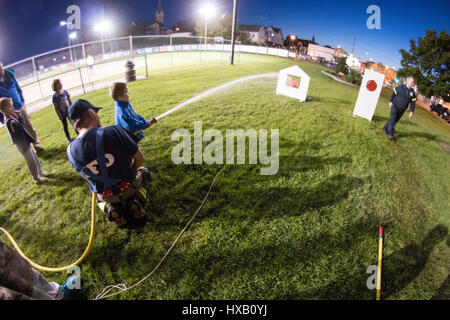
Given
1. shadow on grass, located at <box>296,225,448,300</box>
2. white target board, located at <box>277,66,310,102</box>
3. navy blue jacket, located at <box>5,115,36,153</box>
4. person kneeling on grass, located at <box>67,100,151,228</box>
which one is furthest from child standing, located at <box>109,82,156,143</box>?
white target board, located at <box>277,66,310,102</box>

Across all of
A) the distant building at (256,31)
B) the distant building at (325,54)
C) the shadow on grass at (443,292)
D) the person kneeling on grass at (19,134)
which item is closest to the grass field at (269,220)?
the shadow on grass at (443,292)

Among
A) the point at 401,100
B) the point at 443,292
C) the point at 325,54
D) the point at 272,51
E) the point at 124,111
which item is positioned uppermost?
the point at 272,51

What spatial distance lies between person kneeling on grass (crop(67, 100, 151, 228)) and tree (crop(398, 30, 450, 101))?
20.3ft

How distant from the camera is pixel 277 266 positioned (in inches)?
96.5

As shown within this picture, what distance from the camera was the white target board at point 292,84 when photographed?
642 cm

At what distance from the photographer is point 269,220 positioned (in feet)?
9.77

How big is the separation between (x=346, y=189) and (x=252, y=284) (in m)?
2.42

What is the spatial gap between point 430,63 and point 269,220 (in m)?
5.47

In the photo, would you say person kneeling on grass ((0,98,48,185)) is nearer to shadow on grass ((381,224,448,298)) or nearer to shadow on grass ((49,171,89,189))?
shadow on grass ((49,171,89,189))

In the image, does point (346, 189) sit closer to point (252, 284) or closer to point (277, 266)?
point (277, 266)

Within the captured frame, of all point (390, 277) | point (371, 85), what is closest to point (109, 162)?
point (390, 277)

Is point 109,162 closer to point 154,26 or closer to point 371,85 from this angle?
point 371,85
